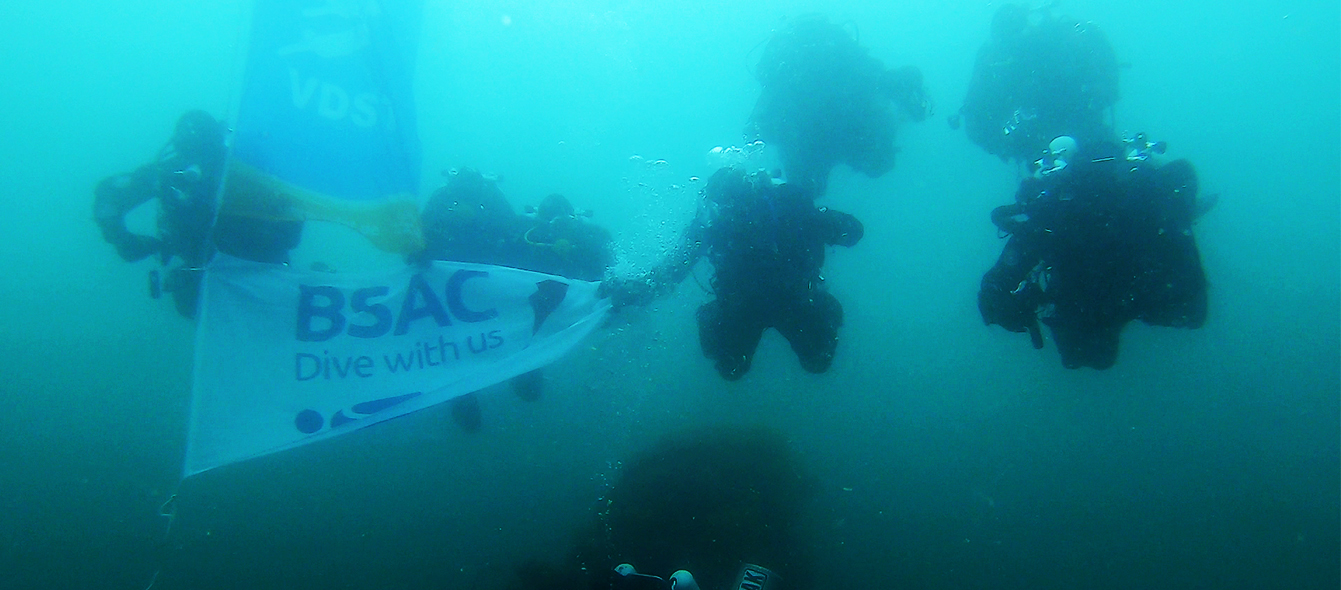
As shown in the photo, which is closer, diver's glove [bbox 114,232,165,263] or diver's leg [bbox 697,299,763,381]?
diver's leg [bbox 697,299,763,381]

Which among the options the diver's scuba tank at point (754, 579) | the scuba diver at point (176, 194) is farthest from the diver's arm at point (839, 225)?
the scuba diver at point (176, 194)

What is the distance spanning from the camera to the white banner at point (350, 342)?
3.51 meters

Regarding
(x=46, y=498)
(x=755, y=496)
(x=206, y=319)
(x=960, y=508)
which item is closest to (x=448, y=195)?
(x=206, y=319)

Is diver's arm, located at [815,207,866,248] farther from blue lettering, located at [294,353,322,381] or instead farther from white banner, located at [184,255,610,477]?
blue lettering, located at [294,353,322,381]

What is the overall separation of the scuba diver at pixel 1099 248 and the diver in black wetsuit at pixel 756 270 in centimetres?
121

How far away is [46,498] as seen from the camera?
23.3 m

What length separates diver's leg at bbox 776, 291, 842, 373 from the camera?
15.4 feet

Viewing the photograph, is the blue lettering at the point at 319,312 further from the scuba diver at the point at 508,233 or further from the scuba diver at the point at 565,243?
the scuba diver at the point at 565,243

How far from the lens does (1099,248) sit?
13.8 feet

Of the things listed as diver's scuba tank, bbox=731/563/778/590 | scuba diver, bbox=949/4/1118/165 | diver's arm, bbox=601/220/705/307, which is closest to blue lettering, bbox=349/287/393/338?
diver's arm, bbox=601/220/705/307

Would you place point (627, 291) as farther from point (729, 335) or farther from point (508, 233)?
point (508, 233)

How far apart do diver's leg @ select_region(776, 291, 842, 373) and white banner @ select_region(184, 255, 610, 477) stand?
4.92 ft

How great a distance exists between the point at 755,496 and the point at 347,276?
5.44 m

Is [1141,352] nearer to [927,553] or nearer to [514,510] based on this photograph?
[927,553]
